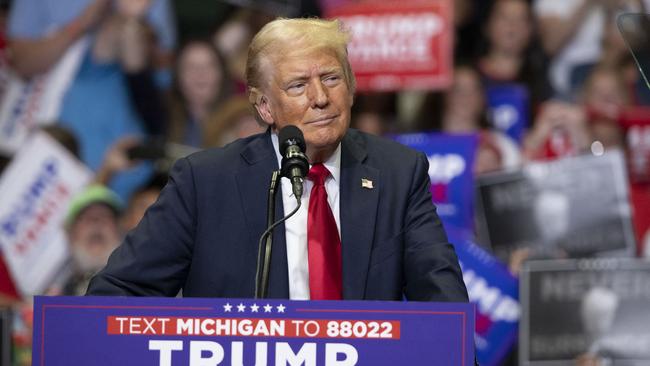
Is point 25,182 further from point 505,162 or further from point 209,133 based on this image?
point 505,162

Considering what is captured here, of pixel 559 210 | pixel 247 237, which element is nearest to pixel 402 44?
pixel 559 210

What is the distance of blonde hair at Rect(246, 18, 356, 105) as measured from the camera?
2.81 metres

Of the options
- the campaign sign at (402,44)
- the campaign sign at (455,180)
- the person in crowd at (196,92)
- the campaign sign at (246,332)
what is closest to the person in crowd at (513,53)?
the campaign sign at (402,44)

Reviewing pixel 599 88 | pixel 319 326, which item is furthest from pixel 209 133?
pixel 319 326

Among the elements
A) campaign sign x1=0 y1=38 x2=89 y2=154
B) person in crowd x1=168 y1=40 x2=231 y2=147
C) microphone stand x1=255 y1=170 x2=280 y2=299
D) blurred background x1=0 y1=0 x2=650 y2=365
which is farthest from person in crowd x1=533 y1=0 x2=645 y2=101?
microphone stand x1=255 y1=170 x2=280 y2=299

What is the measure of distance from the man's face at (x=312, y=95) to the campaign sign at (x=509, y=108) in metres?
3.22

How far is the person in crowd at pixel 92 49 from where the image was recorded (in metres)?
6.56

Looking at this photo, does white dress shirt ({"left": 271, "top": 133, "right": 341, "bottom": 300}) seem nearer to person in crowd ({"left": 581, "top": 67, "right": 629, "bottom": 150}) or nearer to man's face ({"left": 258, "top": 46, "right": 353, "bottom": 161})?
man's face ({"left": 258, "top": 46, "right": 353, "bottom": 161})

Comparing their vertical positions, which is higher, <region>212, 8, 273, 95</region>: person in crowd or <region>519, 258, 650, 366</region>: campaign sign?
<region>212, 8, 273, 95</region>: person in crowd

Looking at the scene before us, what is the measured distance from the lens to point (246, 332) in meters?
2.34

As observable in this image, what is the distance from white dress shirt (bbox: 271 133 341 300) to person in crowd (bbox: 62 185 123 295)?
3.56 m

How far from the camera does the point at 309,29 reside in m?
2.82

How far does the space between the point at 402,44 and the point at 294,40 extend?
3317 mm

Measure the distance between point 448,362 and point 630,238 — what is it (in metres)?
3.71
